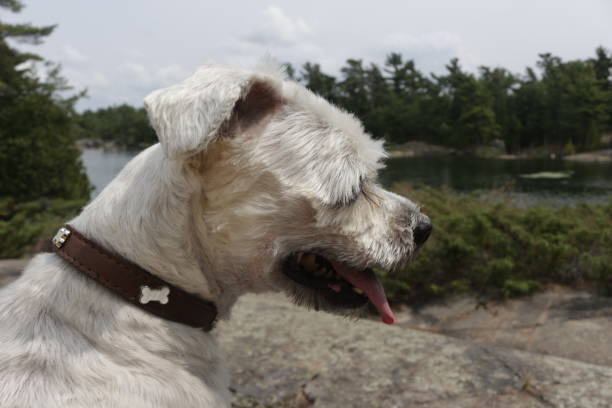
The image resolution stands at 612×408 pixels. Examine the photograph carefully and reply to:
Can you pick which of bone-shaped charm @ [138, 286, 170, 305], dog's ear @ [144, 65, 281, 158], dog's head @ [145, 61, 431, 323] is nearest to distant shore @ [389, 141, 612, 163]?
dog's head @ [145, 61, 431, 323]

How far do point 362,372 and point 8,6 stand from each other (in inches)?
617

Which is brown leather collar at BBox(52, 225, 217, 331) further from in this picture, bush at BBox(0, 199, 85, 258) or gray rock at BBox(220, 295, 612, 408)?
bush at BBox(0, 199, 85, 258)

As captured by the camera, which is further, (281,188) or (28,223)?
(28,223)

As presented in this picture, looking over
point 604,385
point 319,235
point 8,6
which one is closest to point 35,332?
point 319,235

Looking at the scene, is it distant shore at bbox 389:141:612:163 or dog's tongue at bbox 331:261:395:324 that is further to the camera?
distant shore at bbox 389:141:612:163

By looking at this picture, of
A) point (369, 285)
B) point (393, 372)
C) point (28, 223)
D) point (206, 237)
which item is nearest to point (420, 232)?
point (369, 285)

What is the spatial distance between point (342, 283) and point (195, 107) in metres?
1.02

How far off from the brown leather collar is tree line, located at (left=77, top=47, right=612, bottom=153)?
140ft

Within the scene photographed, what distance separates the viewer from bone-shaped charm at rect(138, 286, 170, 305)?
1533mm

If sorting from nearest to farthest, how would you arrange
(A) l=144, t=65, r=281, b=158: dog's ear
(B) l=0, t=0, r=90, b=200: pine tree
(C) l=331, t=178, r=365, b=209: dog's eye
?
(A) l=144, t=65, r=281, b=158: dog's ear < (C) l=331, t=178, r=365, b=209: dog's eye < (B) l=0, t=0, r=90, b=200: pine tree

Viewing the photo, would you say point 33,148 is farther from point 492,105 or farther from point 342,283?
point 492,105

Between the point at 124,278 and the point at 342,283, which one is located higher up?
the point at 124,278

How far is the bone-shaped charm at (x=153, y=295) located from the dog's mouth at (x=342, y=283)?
0.58 m

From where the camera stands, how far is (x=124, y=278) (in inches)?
59.5
